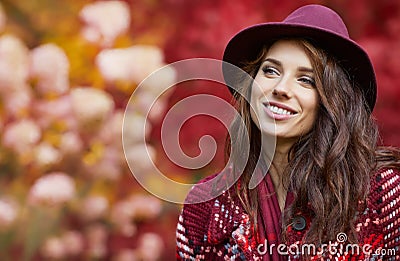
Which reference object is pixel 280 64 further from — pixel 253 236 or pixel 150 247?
pixel 150 247

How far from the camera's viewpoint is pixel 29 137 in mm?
4656

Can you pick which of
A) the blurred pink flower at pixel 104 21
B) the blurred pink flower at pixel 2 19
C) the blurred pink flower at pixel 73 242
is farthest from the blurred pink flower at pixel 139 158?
the blurred pink flower at pixel 2 19

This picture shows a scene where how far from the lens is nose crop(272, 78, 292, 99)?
2713 mm

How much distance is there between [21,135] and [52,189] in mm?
296

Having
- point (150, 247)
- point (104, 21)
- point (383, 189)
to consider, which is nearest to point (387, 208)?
point (383, 189)

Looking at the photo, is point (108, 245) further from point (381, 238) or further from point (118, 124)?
point (381, 238)

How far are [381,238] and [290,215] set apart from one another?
0.85 feet

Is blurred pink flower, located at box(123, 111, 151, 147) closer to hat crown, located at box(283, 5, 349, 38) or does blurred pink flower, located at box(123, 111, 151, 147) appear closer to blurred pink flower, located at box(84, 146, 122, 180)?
blurred pink flower, located at box(84, 146, 122, 180)

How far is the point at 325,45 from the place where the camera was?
2.76 m

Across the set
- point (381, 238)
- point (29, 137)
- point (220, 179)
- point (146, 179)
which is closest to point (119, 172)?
point (146, 179)

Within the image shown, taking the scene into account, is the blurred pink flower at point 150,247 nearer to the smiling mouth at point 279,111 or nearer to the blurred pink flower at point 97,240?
the blurred pink flower at point 97,240

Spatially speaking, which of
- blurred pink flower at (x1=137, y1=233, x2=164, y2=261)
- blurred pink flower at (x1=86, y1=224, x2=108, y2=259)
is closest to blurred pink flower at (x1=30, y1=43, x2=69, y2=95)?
blurred pink flower at (x1=86, y1=224, x2=108, y2=259)

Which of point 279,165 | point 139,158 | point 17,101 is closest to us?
point 279,165

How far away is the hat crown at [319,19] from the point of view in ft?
9.03
